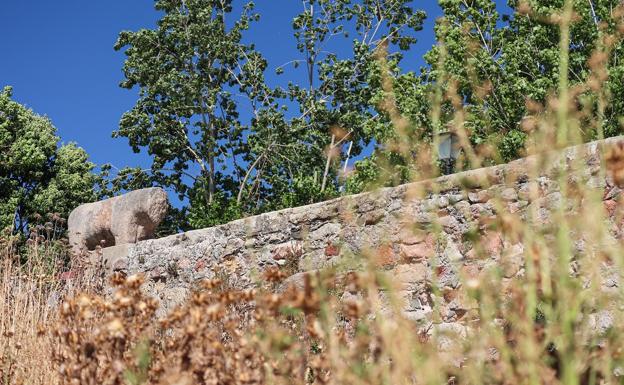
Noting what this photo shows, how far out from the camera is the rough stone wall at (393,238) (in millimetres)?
5633

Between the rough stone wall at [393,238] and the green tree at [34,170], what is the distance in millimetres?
10782

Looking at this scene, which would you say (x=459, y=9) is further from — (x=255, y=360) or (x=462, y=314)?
(x=255, y=360)

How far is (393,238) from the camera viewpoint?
6.41m

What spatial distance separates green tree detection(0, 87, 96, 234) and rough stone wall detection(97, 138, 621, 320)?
35.4 feet

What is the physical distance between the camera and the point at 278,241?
7340 mm

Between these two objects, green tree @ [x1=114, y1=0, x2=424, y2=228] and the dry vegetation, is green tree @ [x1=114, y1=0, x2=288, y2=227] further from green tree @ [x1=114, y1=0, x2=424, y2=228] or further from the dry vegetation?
the dry vegetation

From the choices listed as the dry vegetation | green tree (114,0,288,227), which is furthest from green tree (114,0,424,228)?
the dry vegetation

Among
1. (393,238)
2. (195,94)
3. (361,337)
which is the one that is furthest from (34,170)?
(361,337)

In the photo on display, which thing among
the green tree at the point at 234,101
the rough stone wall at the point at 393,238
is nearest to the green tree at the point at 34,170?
the green tree at the point at 234,101

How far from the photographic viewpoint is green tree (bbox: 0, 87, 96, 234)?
18219 millimetres

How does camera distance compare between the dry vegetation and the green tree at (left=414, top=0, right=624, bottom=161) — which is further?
the green tree at (left=414, top=0, right=624, bottom=161)

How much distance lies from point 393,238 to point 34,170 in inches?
579

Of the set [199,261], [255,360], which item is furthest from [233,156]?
[255,360]

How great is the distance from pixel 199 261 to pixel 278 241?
42.1 inches
